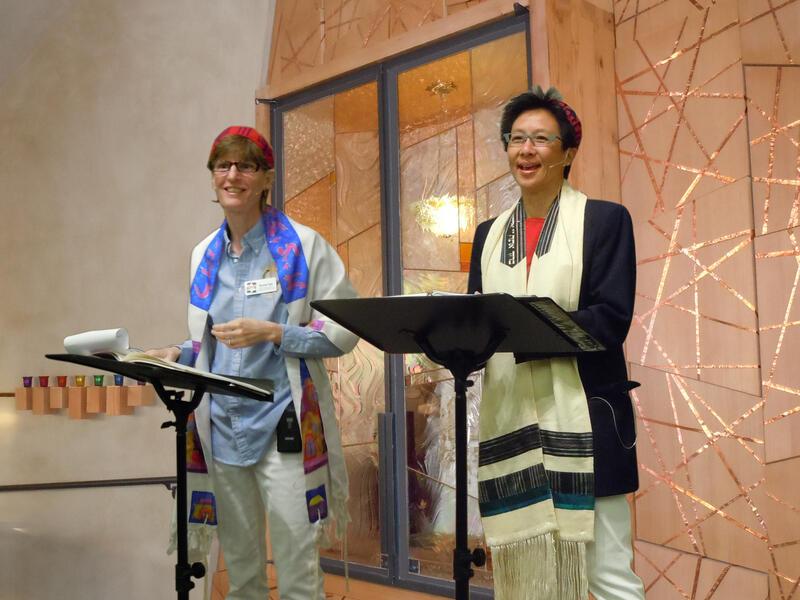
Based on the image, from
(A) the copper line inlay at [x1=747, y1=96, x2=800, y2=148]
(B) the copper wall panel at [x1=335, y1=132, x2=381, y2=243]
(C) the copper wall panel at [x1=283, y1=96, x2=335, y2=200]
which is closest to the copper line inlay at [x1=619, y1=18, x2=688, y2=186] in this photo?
(A) the copper line inlay at [x1=747, y1=96, x2=800, y2=148]

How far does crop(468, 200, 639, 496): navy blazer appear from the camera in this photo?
2168 mm

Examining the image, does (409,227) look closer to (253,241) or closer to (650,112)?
(650,112)

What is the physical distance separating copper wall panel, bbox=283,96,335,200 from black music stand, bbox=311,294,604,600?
260 centimetres

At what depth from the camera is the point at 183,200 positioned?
16.4ft

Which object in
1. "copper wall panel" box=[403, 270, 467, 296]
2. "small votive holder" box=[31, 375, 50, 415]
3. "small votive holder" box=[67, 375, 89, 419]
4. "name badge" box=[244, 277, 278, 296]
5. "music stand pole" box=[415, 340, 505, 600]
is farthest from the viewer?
"small votive holder" box=[31, 375, 50, 415]

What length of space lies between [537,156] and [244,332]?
86 centimetres

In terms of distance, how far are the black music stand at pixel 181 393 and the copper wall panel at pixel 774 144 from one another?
1932 millimetres

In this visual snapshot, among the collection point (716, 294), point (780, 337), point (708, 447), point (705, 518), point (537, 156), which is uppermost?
point (537, 156)

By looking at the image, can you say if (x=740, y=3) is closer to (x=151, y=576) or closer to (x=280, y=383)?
(x=280, y=383)

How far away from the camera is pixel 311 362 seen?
263 cm

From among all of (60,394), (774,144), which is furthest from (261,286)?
(60,394)

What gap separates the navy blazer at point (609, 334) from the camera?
2.17 m

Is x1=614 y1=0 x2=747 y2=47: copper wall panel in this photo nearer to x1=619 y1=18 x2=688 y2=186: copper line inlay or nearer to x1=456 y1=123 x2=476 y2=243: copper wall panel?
x1=619 y1=18 x2=688 y2=186: copper line inlay

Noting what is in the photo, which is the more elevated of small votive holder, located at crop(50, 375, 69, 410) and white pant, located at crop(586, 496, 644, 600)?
small votive holder, located at crop(50, 375, 69, 410)
